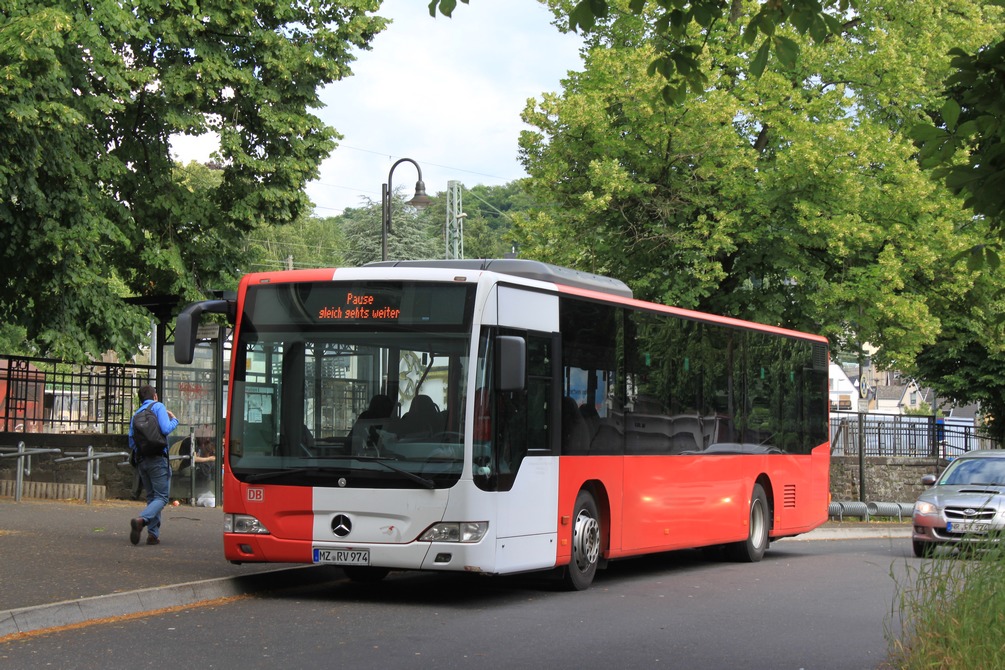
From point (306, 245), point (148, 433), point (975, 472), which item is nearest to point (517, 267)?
point (148, 433)

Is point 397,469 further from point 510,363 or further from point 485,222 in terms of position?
point 485,222

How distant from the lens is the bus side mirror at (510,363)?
11.8 m

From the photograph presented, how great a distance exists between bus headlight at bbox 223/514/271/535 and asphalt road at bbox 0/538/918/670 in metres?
0.60

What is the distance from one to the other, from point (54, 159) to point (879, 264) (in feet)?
53.4

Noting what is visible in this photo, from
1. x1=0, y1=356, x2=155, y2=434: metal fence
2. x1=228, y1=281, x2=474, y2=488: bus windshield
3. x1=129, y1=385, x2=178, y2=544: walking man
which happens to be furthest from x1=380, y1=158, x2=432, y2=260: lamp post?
x1=228, y1=281, x2=474, y2=488: bus windshield

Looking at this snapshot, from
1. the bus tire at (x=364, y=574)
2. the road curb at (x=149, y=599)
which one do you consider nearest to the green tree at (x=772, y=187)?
the bus tire at (x=364, y=574)

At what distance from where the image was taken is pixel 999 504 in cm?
1955

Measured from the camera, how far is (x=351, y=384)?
1206cm

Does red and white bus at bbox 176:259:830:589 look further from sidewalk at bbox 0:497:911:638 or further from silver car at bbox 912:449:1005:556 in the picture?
silver car at bbox 912:449:1005:556

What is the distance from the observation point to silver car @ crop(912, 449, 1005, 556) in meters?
19.8

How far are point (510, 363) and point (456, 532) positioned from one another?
4.98 feet

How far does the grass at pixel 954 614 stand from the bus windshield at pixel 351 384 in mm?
4580

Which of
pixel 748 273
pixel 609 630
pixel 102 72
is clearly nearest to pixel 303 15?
pixel 102 72

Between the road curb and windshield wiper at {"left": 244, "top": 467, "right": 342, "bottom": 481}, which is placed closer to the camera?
the road curb
